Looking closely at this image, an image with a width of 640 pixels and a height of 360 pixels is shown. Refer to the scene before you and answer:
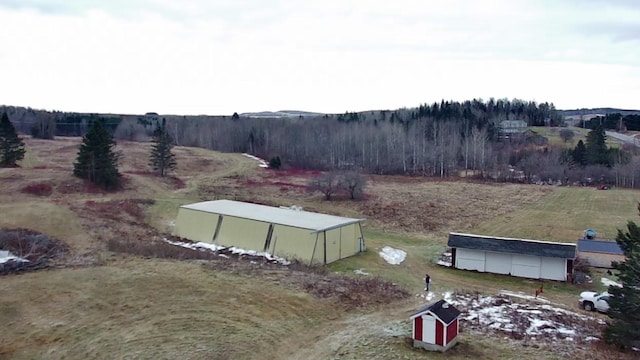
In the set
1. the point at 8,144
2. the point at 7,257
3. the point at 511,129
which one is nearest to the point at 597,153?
the point at 511,129

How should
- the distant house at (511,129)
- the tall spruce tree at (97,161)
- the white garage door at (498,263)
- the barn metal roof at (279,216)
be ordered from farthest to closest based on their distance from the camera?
the distant house at (511,129) → the tall spruce tree at (97,161) → the barn metal roof at (279,216) → the white garage door at (498,263)

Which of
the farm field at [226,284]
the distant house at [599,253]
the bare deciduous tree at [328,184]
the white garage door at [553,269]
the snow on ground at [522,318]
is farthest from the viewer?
the bare deciduous tree at [328,184]

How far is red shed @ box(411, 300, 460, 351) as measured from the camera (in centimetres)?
1814

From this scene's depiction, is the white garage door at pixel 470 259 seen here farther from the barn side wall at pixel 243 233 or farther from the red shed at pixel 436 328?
the red shed at pixel 436 328

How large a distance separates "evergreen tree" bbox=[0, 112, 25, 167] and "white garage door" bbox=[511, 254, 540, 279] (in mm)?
47608

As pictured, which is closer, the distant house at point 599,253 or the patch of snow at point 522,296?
the patch of snow at point 522,296

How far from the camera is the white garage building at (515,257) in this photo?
1152 inches

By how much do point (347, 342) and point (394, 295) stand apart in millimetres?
6273

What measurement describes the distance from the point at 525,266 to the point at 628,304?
1143 cm

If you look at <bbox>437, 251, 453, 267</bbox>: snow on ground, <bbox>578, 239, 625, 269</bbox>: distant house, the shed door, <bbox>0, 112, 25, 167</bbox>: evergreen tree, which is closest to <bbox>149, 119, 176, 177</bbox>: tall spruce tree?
<bbox>0, 112, 25, 167</bbox>: evergreen tree

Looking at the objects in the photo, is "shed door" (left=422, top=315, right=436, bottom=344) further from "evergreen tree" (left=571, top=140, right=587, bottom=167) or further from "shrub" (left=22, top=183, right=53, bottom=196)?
"evergreen tree" (left=571, top=140, right=587, bottom=167)

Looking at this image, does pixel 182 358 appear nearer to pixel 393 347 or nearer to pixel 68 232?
pixel 393 347

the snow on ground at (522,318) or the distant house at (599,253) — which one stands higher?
the distant house at (599,253)

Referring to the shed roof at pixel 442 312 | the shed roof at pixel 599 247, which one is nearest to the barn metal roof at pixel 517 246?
the shed roof at pixel 599 247
